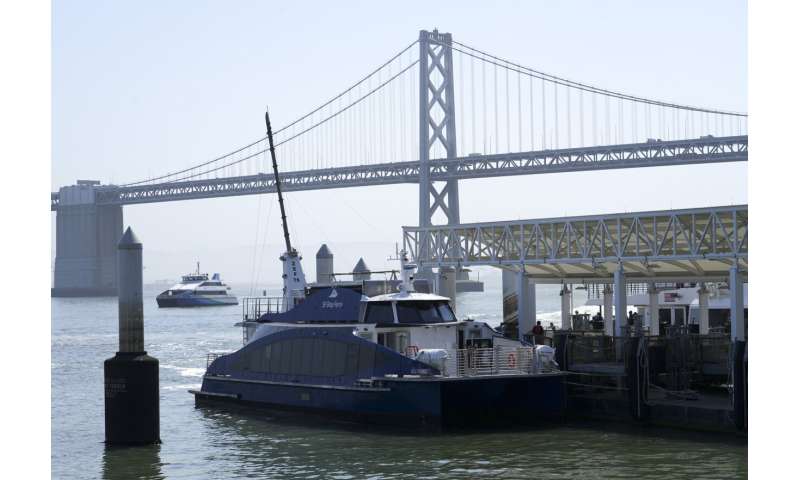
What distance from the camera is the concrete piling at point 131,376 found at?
76.5 feet

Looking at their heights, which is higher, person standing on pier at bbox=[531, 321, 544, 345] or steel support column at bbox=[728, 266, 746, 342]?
steel support column at bbox=[728, 266, 746, 342]

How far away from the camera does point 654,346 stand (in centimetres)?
2911

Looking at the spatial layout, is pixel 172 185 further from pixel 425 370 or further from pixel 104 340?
pixel 425 370

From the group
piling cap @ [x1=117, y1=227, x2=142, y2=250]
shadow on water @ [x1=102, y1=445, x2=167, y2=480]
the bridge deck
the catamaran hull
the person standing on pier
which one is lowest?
shadow on water @ [x1=102, y1=445, x2=167, y2=480]

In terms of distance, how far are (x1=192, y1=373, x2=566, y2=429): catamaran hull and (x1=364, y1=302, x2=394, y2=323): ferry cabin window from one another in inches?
69.9

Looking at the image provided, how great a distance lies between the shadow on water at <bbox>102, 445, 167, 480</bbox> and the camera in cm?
2202

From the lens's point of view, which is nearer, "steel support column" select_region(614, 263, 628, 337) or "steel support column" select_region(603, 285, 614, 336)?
"steel support column" select_region(614, 263, 628, 337)

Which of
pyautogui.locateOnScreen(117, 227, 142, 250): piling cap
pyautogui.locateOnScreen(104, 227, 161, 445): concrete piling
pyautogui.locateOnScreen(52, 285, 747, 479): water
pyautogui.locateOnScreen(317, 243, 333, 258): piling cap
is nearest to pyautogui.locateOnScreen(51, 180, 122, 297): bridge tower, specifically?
pyautogui.locateOnScreen(317, 243, 333, 258): piling cap

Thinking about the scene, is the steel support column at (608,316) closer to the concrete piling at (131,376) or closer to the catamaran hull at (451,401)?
the catamaran hull at (451,401)

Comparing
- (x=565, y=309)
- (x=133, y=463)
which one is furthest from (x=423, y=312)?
(x=565, y=309)

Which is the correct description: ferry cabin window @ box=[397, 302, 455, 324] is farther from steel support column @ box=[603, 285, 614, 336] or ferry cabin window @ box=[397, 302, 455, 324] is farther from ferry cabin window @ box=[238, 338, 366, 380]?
steel support column @ box=[603, 285, 614, 336]

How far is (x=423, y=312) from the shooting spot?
28.8 metres
